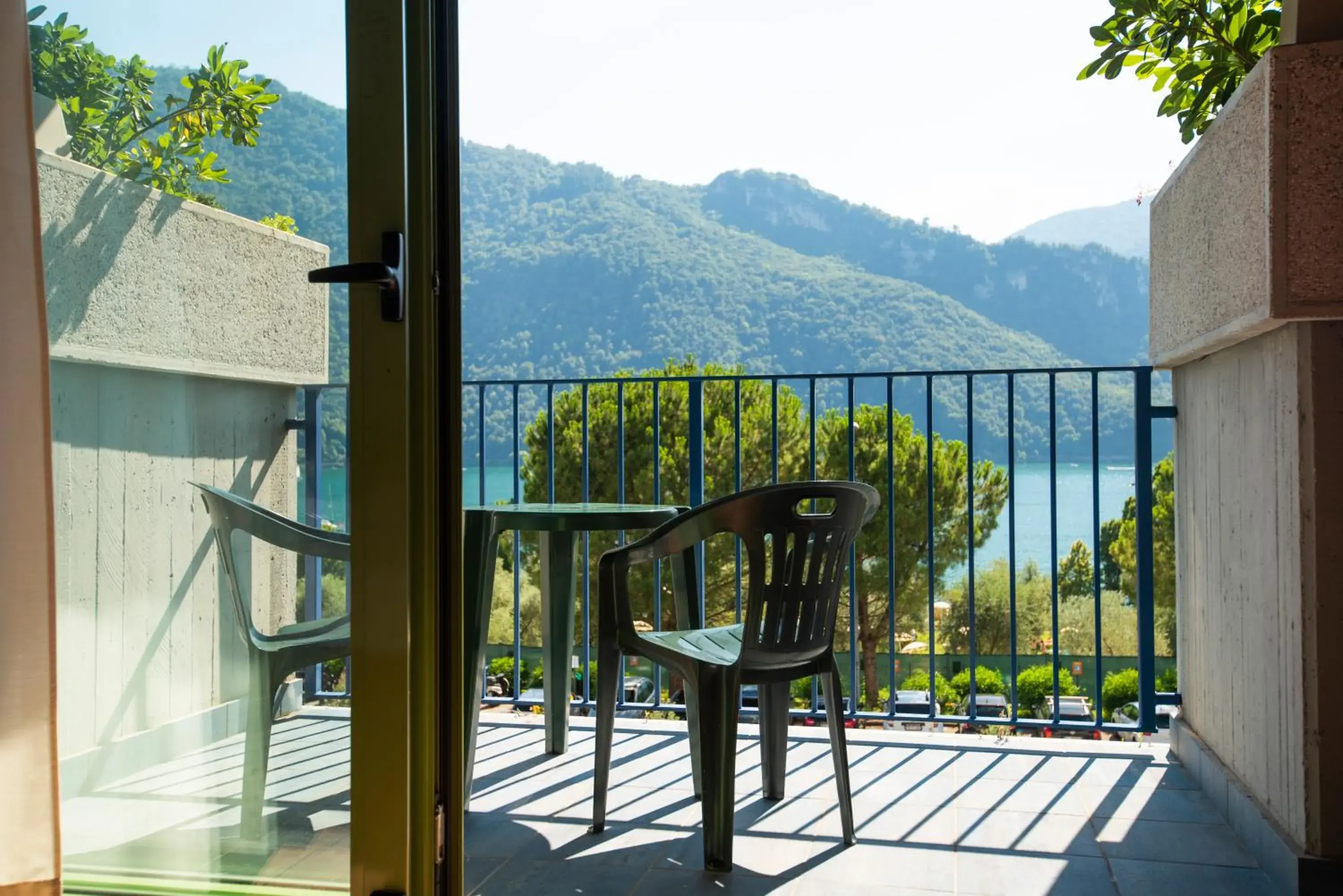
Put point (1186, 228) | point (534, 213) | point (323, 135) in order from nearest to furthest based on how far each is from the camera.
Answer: point (323, 135), point (1186, 228), point (534, 213)

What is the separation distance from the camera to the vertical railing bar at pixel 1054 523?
327cm

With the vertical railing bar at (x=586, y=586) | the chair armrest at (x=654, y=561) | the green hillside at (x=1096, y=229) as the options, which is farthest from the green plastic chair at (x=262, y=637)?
the green hillside at (x=1096, y=229)

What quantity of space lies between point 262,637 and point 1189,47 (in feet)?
8.17

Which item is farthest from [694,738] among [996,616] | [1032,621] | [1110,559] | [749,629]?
[1110,559]

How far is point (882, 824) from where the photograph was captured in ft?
8.24

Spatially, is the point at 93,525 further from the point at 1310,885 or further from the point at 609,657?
the point at 1310,885

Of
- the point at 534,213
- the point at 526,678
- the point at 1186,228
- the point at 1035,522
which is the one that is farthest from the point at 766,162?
the point at 1186,228

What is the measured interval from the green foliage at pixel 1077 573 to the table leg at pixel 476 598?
17366 mm

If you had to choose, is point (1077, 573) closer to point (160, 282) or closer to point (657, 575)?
point (657, 575)

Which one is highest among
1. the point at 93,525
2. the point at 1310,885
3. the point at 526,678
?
the point at 93,525

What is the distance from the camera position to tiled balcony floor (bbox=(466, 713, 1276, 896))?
2.16 metres

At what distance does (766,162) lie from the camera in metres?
39.2

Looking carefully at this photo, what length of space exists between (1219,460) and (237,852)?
2.37 metres

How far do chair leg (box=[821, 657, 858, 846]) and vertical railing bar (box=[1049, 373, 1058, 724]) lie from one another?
1096 millimetres
